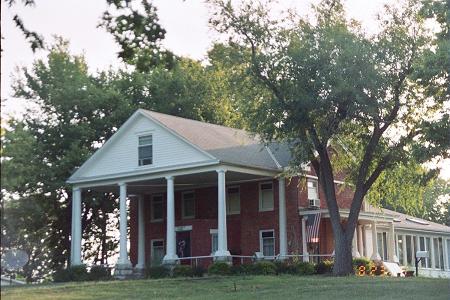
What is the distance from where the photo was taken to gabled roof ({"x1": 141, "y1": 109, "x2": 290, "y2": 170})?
110 feet

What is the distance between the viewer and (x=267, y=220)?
3631 centimetres

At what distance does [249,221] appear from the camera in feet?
121

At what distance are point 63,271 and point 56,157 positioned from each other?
9534 mm

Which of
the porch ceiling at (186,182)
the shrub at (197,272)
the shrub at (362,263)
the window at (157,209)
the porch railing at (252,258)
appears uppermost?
the porch ceiling at (186,182)

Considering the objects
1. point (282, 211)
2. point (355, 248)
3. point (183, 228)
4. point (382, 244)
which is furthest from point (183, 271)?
point (382, 244)

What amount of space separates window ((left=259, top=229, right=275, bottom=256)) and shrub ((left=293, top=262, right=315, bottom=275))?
14.8ft

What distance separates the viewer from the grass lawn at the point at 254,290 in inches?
786

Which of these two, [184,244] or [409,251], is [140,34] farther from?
[409,251]

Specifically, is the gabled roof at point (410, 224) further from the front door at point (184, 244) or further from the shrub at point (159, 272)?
the shrub at point (159, 272)

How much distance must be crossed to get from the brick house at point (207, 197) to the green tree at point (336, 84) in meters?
3.30

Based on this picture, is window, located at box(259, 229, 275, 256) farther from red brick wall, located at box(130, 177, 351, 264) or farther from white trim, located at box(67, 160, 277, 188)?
white trim, located at box(67, 160, 277, 188)

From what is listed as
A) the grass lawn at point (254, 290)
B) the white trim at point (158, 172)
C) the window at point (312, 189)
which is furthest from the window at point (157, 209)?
the grass lawn at point (254, 290)

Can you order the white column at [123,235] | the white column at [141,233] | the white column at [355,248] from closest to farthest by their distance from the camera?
the white column at [123,235], the white column at [355,248], the white column at [141,233]

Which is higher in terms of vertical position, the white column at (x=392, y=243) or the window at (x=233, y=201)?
the window at (x=233, y=201)
